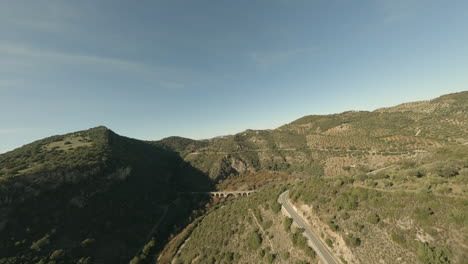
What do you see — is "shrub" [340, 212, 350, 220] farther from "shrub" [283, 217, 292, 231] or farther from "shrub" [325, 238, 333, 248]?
"shrub" [283, 217, 292, 231]

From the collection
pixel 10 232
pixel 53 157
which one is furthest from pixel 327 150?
pixel 53 157

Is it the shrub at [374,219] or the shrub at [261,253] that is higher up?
the shrub at [374,219]

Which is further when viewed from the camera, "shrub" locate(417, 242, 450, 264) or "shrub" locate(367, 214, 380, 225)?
"shrub" locate(367, 214, 380, 225)

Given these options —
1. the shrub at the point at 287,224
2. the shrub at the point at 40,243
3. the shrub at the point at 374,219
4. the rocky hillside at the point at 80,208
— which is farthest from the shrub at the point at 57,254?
the shrub at the point at 374,219

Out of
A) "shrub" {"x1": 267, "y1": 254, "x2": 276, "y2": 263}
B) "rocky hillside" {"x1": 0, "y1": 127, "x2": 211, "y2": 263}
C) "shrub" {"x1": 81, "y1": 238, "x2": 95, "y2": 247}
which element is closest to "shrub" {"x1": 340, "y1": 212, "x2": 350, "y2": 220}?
"shrub" {"x1": 267, "y1": 254, "x2": 276, "y2": 263}

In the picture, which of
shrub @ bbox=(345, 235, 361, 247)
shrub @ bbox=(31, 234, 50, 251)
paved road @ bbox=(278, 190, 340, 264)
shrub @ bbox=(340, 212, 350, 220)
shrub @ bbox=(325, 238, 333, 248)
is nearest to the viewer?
shrub @ bbox=(345, 235, 361, 247)

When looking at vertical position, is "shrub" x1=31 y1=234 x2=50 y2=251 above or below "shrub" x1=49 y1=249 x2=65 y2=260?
above

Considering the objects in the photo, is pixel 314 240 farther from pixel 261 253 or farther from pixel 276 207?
pixel 276 207

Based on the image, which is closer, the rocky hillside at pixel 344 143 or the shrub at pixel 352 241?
the shrub at pixel 352 241

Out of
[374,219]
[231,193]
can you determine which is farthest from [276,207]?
[231,193]

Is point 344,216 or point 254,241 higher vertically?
point 344,216

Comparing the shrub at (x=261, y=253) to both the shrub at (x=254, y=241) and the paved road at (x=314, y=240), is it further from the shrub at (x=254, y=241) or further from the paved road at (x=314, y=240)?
the paved road at (x=314, y=240)
